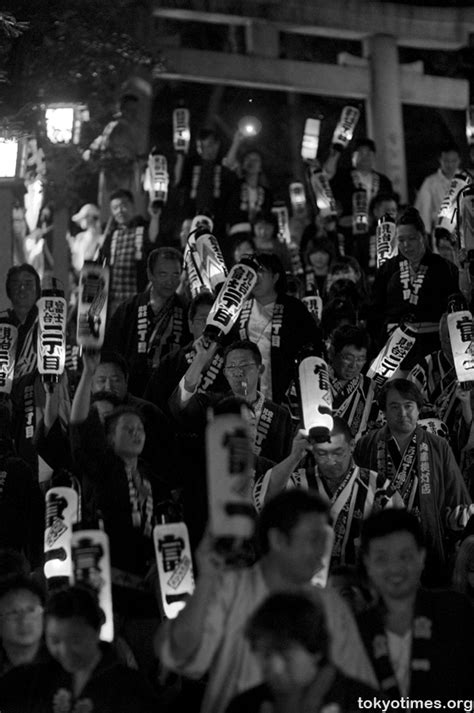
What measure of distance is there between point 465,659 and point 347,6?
14839 mm

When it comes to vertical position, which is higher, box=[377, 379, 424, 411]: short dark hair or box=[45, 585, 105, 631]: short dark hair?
box=[377, 379, 424, 411]: short dark hair

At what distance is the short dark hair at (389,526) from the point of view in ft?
15.8

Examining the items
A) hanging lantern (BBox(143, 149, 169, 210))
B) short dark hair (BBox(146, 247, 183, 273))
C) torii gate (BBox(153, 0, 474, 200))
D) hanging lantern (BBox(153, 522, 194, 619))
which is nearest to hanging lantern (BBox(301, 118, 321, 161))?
hanging lantern (BBox(143, 149, 169, 210))

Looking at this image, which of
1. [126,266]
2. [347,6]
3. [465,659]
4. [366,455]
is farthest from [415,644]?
[347,6]

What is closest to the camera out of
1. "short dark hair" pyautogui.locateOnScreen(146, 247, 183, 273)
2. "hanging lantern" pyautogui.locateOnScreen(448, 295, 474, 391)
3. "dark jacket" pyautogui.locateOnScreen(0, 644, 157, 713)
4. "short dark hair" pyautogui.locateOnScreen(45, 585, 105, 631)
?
"dark jacket" pyautogui.locateOnScreen(0, 644, 157, 713)

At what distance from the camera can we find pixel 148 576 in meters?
6.52

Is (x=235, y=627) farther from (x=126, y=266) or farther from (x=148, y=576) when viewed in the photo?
(x=126, y=266)

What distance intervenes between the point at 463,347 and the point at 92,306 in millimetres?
2672

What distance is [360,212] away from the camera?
1346 cm

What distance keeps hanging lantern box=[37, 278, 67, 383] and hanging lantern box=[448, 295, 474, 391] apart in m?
2.78

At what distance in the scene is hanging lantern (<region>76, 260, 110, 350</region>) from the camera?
7387 millimetres

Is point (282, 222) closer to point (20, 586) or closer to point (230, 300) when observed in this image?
point (230, 300)

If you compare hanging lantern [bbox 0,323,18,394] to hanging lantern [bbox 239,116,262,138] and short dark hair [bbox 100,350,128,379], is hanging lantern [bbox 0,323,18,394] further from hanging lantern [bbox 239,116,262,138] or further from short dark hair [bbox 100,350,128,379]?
hanging lantern [bbox 239,116,262,138]

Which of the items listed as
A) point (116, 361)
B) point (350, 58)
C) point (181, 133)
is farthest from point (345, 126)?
point (116, 361)
